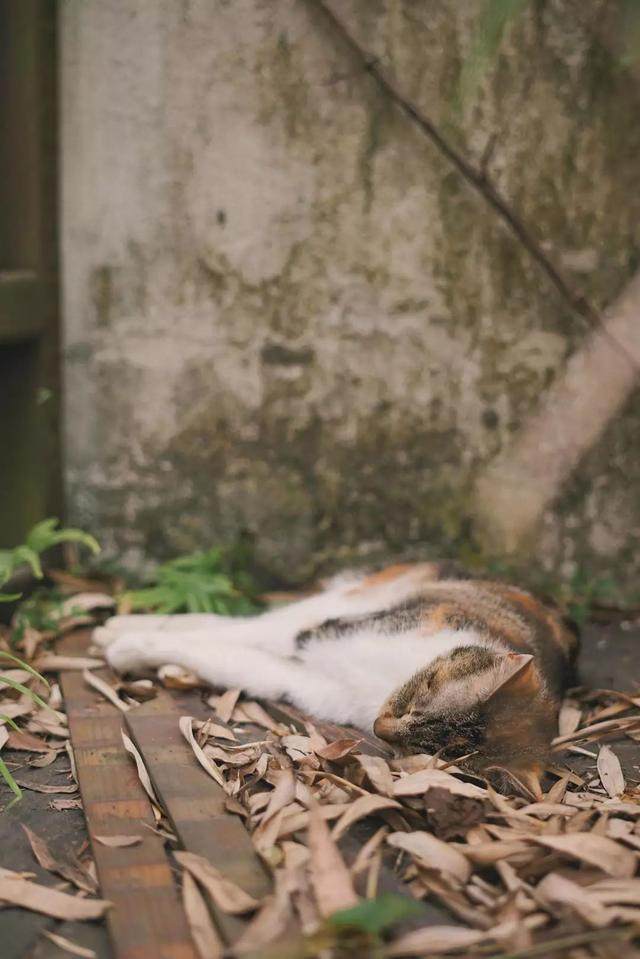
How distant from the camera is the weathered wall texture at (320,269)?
433cm

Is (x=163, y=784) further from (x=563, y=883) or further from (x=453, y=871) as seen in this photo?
(x=563, y=883)

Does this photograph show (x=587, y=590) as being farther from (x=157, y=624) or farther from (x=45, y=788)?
(x=45, y=788)

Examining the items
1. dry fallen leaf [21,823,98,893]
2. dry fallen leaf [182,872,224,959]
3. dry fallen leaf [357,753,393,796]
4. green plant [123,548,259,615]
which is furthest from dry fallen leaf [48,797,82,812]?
green plant [123,548,259,615]

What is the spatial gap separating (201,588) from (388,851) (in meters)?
2.06

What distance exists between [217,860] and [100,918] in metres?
0.30

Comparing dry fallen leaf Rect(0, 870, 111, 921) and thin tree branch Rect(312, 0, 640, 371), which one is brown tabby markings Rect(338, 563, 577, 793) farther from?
thin tree branch Rect(312, 0, 640, 371)

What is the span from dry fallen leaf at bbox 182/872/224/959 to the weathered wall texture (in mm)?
2604

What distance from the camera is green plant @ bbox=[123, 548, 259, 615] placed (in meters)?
4.26

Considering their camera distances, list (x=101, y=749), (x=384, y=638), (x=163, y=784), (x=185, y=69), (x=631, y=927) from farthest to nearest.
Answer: (x=185, y=69) → (x=384, y=638) → (x=101, y=749) → (x=163, y=784) → (x=631, y=927)

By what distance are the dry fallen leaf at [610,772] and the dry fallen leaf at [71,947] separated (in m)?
1.63

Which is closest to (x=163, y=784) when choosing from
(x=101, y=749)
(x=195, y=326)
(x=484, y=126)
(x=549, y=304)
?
(x=101, y=749)

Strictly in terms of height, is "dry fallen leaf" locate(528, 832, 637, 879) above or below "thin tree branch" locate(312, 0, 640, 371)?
below

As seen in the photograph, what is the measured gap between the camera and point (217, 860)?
2.32 meters

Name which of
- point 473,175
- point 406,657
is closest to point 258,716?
point 406,657
